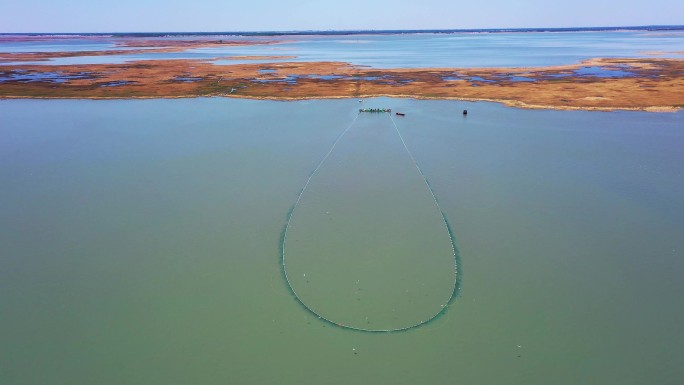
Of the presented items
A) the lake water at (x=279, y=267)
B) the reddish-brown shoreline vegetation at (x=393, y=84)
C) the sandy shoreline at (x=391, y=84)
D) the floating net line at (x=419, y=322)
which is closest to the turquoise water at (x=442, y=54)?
the sandy shoreline at (x=391, y=84)

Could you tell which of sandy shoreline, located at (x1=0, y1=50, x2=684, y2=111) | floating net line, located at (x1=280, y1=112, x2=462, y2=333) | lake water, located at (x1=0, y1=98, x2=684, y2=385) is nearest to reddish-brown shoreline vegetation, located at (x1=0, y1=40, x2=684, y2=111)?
sandy shoreline, located at (x1=0, y1=50, x2=684, y2=111)

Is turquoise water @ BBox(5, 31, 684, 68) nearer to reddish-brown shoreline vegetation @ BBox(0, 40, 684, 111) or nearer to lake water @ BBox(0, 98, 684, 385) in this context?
reddish-brown shoreline vegetation @ BBox(0, 40, 684, 111)

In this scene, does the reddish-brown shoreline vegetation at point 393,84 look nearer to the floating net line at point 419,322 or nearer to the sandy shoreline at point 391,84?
the sandy shoreline at point 391,84

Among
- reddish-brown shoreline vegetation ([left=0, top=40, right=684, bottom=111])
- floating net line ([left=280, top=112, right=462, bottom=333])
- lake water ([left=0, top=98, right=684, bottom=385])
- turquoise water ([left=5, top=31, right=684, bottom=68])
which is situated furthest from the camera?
turquoise water ([left=5, top=31, right=684, bottom=68])

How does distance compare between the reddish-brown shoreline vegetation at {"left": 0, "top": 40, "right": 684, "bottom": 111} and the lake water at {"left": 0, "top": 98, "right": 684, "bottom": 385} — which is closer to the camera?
the lake water at {"left": 0, "top": 98, "right": 684, "bottom": 385}

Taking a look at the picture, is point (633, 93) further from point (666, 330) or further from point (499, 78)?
point (666, 330)

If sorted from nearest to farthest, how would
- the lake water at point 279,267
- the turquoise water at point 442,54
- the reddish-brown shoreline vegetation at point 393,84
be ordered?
1. the lake water at point 279,267
2. the reddish-brown shoreline vegetation at point 393,84
3. the turquoise water at point 442,54

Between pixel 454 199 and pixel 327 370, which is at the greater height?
pixel 454 199

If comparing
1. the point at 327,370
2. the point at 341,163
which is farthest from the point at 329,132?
the point at 327,370
